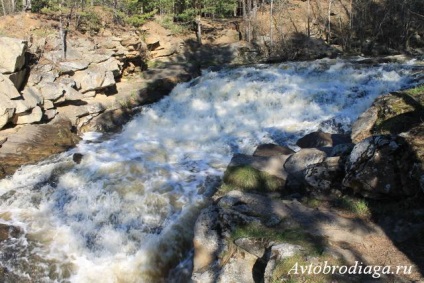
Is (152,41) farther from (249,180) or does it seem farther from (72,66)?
(249,180)

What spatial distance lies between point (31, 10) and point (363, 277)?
25956mm

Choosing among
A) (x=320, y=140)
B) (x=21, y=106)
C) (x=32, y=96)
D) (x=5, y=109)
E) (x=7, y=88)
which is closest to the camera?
(x=320, y=140)

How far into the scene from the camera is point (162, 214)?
968cm

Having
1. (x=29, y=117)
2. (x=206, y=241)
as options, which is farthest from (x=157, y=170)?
(x=29, y=117)

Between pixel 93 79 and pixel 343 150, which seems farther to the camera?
pixel 93 79

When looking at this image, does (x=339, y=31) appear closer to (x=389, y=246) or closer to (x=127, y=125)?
(x=127, y=125)

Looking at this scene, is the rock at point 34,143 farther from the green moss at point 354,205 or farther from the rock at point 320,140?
the green moss at point 354,205

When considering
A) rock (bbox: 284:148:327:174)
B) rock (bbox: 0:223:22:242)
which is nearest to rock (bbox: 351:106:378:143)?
rock (bbox: 284:148:327:174)

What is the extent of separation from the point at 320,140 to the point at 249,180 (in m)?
3.89

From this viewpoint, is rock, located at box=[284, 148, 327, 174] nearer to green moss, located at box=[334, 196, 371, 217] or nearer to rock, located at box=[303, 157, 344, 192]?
rock, located at box=[303, 157, 344, 192]

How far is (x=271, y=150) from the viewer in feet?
42.0

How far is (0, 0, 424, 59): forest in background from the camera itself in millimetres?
30891

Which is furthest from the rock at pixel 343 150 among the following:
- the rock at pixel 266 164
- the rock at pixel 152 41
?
the rock at pixel 152 41

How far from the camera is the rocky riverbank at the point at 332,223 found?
5.53 m
